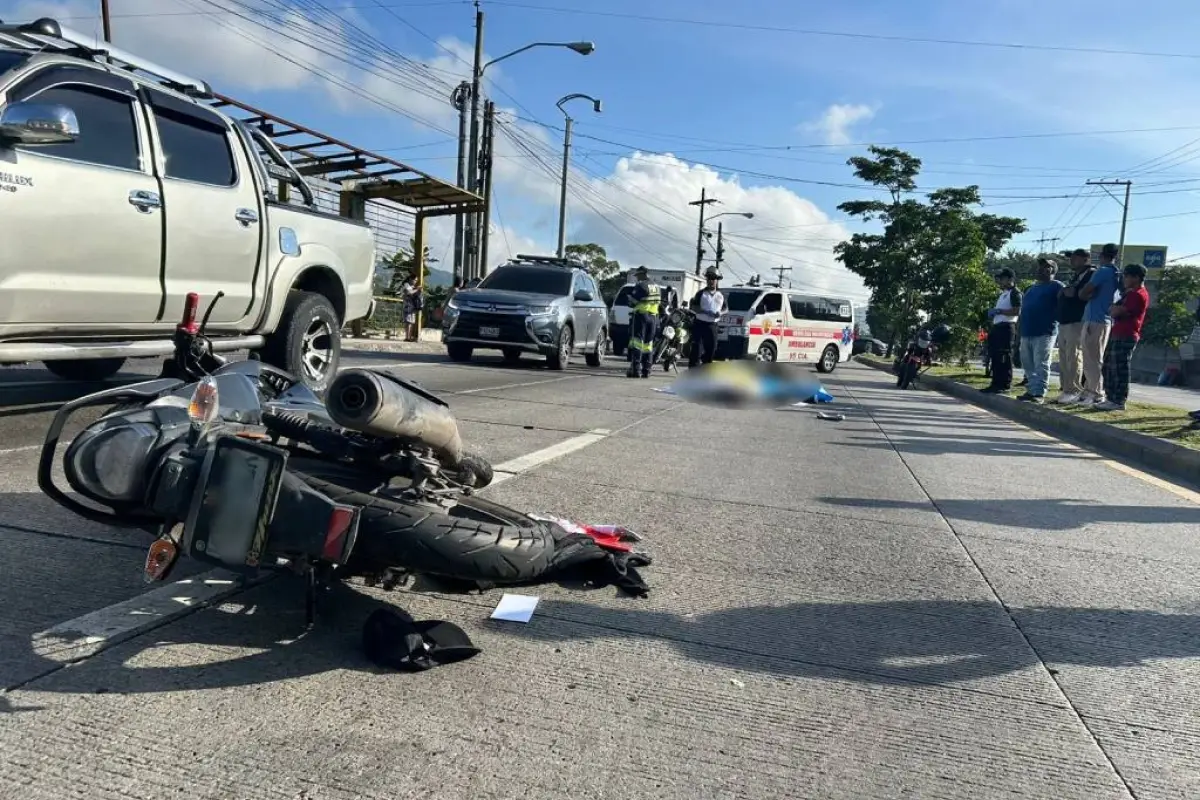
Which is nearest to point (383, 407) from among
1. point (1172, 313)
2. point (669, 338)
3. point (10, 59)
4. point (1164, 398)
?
point (10, 59)

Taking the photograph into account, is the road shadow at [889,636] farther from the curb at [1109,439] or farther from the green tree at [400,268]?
the green tree at [400,268]

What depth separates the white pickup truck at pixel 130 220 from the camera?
14.9ft

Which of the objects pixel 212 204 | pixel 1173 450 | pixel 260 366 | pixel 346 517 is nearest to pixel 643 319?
pixel 1173 450

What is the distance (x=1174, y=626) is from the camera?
3.45 m

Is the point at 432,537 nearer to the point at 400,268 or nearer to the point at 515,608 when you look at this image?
the point at 515,608

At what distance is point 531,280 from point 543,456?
997 cm

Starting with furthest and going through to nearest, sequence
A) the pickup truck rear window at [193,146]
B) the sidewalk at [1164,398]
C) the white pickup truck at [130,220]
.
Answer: the sidewalk at [1164,398], the pickup truck rear window at [193,146], the white pickup truck at [130,220]

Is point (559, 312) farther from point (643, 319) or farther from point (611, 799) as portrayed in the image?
point (611, 799)

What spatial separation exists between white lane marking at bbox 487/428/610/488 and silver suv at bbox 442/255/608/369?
22.4ft

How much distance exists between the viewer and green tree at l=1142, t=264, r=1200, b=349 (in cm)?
4572

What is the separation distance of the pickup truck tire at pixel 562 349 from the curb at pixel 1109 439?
7.07 metres

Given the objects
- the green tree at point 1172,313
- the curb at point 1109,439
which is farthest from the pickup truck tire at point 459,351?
the green tree at point 1172,313

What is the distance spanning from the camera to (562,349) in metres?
14.8

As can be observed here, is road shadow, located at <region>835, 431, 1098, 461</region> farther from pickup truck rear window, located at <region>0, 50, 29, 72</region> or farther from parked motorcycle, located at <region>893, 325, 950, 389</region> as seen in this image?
parked motorcycle, located at <region>893, 325, 950, 389</region>
